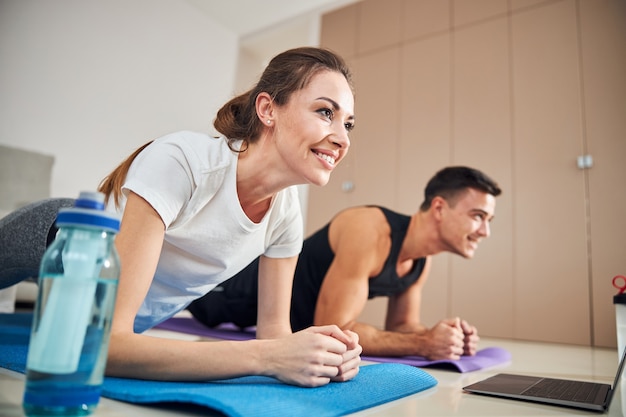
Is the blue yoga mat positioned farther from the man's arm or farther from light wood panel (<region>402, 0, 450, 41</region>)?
light wood panel (<region>402, 0, 450, 41</region>)

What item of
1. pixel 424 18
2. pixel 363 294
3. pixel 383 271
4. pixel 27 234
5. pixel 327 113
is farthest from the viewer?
pixel 424 18

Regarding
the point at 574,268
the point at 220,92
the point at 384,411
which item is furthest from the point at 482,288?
the point at 384,411

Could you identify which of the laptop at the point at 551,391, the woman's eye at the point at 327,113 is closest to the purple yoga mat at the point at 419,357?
the laptop at the point at 551,391

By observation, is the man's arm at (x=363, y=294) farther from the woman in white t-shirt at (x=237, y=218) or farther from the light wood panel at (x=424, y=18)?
the light wood panel at (x=424, y=18)

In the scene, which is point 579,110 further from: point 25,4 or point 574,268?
point 25,4

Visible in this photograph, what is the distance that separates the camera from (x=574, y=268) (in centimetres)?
271

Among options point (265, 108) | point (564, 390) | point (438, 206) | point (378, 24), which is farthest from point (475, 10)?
point (564, 390)

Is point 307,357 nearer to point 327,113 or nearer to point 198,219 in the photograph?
point 198,219

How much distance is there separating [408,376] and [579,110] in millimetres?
2573

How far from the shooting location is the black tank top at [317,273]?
5.81 ft

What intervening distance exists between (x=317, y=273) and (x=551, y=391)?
99cm

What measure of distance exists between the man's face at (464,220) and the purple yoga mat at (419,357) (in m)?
0.43

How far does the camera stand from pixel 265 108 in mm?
1020

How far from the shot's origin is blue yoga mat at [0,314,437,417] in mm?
597
